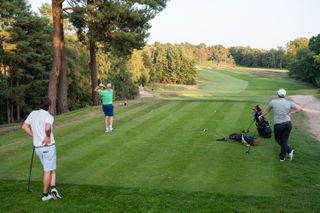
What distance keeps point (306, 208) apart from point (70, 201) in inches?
182

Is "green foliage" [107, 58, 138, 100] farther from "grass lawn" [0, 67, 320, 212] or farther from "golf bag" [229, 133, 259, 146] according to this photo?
"golf bag" [229, 133, 259, 146]

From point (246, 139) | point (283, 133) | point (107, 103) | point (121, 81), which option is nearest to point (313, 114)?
point (246, 139)

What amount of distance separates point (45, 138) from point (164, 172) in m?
3.26

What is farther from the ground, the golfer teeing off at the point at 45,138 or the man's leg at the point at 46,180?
the golfer teeing off at the point at 45,138

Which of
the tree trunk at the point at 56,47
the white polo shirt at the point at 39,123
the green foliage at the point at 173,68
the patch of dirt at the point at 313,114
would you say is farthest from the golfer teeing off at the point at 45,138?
the green foliage at the point at 173,68

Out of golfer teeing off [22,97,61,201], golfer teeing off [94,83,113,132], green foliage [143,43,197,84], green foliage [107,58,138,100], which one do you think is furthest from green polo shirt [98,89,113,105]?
green foliage [143,43,197,84]

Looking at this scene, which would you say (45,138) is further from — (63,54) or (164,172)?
(63,54)

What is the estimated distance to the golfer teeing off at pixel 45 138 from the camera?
749 centimetres

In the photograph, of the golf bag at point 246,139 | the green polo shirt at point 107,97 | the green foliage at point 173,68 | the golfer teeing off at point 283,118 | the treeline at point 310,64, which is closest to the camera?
the golfer teeing off at point 283,118

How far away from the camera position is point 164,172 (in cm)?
944

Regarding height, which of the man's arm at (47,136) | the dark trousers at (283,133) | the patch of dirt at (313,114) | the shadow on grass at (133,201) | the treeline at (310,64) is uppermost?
the treeline at (310,64)

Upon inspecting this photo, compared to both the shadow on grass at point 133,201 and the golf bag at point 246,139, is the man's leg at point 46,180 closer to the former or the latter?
the shadow on grass at point 133,201

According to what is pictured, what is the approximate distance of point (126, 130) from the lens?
15.2 metres

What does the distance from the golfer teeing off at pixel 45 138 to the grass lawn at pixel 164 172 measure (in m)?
0.41
